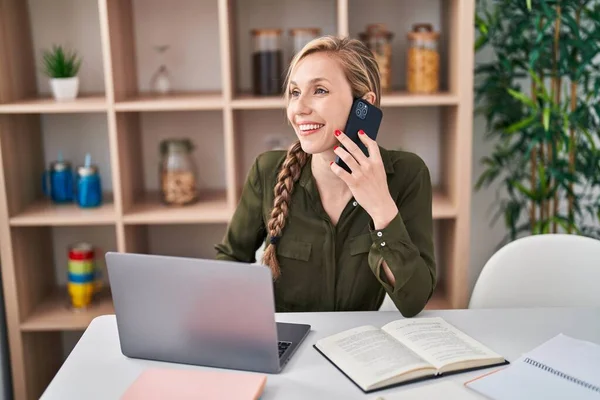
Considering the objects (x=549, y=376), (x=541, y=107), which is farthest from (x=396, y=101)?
(x=549, y=376)

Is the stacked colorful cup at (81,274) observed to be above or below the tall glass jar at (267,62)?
below

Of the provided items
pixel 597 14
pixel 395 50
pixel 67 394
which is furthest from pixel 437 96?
pixel 67 394

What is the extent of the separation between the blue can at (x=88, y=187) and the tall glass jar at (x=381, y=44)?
3.59 ft

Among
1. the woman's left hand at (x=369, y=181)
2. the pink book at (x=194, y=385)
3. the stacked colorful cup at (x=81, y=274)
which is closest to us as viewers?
the pink book at (x=194, y=385)

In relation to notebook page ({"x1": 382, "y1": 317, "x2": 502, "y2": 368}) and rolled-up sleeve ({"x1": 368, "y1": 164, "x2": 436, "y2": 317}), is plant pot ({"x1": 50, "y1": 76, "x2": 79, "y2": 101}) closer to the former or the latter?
rolled-up sleeve ({"x1": 368, "y1": 164, "x2": 436, "y2": 317})

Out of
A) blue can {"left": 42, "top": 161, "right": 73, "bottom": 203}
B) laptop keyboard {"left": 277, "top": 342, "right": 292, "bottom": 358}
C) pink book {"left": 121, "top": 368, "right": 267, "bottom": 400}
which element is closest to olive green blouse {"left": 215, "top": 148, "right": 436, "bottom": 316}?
laptop keyboard {"left": 277, "top": 342, "right": 292, "bottom": 358}

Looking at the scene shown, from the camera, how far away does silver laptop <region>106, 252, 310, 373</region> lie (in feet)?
4.01

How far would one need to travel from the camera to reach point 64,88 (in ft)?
8.57

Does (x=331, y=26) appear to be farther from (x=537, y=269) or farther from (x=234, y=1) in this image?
(x=537, y=269)

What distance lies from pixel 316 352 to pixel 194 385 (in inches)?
10.2

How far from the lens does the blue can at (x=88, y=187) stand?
267cm

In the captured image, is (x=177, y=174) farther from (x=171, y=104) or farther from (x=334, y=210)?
(x=334, y=210)

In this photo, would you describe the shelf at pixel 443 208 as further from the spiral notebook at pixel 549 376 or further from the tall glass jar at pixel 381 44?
the spiral notebook at pixel 549 376

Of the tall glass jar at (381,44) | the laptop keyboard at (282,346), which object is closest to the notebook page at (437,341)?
the laptop keyboard at (282,346)
